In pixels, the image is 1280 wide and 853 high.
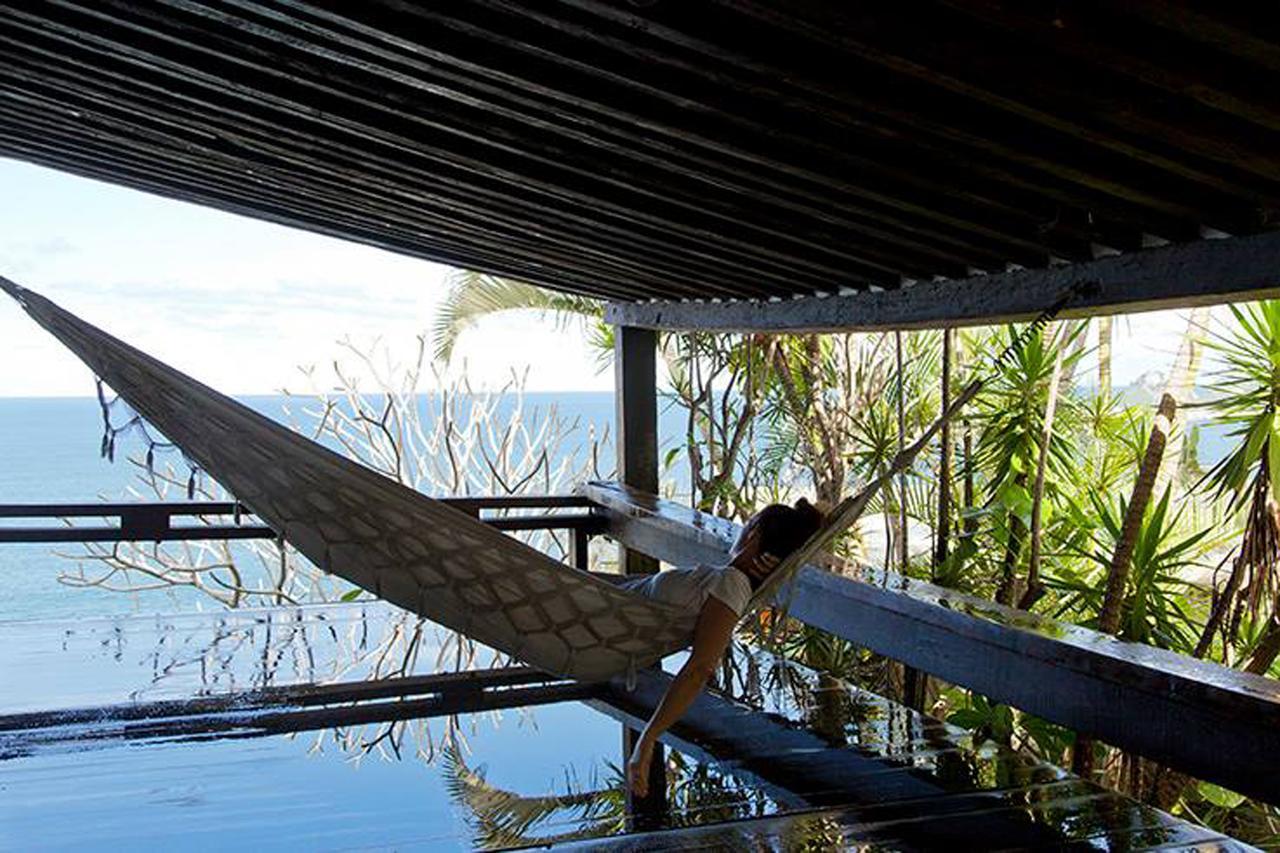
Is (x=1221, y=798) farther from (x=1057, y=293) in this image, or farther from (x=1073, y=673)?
(x=1057, y=293)

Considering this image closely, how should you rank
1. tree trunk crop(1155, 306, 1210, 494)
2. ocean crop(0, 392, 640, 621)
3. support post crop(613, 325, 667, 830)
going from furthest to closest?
1. ocean crop(0, 392, 640, 621)
2. support post crop(613, 325, 667, 830)
3. tree trunk crop(1155, 306, 1210, 494)

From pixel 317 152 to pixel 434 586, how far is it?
1110 millimetres

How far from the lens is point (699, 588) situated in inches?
97.0

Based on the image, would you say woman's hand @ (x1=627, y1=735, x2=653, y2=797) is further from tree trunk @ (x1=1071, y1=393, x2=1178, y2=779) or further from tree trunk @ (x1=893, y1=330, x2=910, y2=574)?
tree trunk @ (x1=893, y1=330, x2=910, y2=574)

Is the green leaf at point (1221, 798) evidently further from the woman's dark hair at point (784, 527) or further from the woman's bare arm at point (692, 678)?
the woman's bare arm at point (692, 678)

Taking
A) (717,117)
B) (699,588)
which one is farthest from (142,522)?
(717,117)

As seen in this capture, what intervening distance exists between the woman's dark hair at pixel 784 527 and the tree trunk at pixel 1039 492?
191 centimetres

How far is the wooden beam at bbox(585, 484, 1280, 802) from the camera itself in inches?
70.9

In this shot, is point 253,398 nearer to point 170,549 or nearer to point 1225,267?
point 170,549

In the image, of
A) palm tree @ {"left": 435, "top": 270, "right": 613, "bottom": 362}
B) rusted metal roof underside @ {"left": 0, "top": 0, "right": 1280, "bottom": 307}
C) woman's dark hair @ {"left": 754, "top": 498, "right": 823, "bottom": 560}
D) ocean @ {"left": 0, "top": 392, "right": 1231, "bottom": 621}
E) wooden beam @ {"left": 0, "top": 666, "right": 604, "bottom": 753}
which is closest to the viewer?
rusted metal roof underside @ {"left": 0, "top": 0, "right": 1280, "bottom": 307}

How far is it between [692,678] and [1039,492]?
2.33 meters

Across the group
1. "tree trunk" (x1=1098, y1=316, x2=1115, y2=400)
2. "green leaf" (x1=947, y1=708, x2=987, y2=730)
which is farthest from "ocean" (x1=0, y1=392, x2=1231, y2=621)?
"green leaf" (x1=947, y1=708, x2=987, y2=730)

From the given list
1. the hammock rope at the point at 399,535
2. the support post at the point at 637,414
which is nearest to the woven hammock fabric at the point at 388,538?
the hammock rope at the point at 399,535

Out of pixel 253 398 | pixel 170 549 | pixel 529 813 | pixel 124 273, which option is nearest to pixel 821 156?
pixel 529 813
